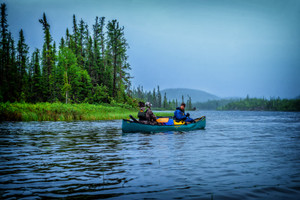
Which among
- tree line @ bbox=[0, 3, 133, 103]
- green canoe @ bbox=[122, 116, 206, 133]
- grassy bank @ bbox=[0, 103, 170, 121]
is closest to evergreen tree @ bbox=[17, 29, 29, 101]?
tree line @ bbox=[0, 3, 133, 103]

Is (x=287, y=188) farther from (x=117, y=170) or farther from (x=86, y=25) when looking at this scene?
(x=86, y=25)

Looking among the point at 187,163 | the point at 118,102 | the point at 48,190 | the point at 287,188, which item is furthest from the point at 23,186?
the point at 118,102

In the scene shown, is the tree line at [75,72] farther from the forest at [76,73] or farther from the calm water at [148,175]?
the calm water at [148,175]

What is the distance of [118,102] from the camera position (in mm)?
53531

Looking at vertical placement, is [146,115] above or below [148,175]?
above

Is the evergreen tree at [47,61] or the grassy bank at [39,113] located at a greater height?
the evergreen tree at [47,61]

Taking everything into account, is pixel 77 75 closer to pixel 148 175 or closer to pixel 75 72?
pixel 75 72

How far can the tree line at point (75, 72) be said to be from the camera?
52188 mm

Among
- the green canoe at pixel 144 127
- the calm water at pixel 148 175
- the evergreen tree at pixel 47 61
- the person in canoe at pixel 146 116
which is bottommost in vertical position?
the calm water at pixel 148 175

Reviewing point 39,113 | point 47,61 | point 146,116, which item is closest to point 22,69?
point 47,61

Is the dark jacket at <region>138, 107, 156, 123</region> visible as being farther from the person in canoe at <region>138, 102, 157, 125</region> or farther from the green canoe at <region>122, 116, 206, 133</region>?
the green canoe at <region>122, 116, 206, 133</region>

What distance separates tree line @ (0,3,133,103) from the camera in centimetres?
5219

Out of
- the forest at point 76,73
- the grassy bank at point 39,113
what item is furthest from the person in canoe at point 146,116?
the forest at point 76,73

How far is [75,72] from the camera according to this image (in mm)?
52469
